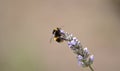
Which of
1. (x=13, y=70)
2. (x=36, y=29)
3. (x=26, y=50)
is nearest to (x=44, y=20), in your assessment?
(x=36, y=29)

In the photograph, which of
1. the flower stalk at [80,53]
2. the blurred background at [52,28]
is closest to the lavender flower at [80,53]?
the flower stalk at [80,53]

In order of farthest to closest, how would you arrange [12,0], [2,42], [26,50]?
[12,0] < [2,42] < [26,50]

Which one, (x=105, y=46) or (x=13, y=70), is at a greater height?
(x=105, y=46)

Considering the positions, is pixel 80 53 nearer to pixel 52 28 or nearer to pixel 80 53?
pixel 80 53

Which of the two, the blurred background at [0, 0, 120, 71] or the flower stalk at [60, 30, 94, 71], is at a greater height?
the blurred background at [0, 0, 120, 71]

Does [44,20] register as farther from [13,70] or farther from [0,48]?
[13,70]

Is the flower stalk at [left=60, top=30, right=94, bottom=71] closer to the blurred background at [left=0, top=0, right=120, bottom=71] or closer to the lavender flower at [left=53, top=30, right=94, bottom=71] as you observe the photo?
the lavender flower at [left=53, top=30, right=94, bottom=71]

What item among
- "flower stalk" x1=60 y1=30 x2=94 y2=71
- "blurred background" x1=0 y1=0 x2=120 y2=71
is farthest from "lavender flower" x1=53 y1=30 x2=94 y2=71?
"blurred background" x1=0 y1=0 x2=120 y2=71

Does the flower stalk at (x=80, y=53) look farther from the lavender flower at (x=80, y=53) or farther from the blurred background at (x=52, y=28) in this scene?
the blurred background at (x=52, y=28)
